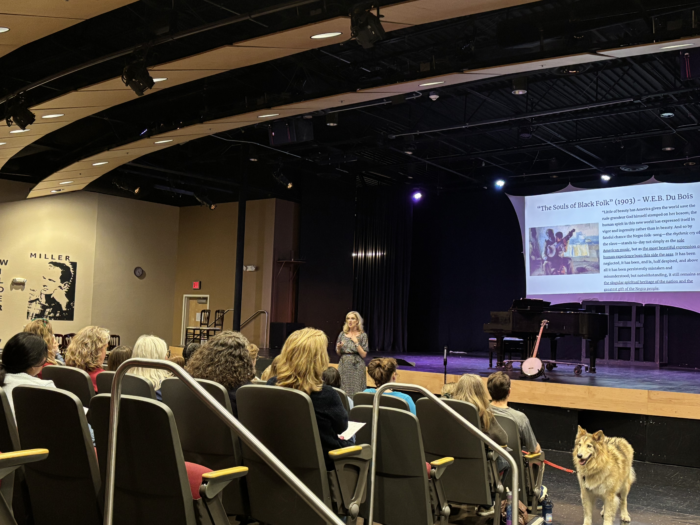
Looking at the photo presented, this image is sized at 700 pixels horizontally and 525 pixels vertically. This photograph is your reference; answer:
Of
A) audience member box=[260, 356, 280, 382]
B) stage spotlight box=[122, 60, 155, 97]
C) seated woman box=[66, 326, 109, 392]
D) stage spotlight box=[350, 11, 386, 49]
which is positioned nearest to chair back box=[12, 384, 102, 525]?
audience member box=[260, 356, 280, 382]

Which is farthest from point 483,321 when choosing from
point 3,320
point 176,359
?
point 176,359

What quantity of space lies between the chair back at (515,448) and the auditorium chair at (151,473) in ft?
6.54

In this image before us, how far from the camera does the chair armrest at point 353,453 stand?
253 centimetres

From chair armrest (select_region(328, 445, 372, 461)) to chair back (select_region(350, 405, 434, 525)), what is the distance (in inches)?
7.2

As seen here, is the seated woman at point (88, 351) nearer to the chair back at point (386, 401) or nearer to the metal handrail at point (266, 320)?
the chair back at point (386, 401)

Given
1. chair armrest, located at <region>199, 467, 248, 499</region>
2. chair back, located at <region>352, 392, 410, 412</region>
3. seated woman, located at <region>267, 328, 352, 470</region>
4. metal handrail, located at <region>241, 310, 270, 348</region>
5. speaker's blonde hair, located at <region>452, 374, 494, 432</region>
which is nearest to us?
chair armrest, located at <region>199, 467, 248, 499</region>

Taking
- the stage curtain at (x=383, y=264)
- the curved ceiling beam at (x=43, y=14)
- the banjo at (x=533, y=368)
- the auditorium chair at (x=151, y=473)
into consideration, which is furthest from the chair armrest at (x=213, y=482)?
the stage curtain at (x=383, y=264)

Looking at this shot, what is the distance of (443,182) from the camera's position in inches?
588

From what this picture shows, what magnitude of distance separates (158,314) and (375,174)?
20.1 ft

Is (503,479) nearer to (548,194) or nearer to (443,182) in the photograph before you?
(548,194)

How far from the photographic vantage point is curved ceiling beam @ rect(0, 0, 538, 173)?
16.5 ft

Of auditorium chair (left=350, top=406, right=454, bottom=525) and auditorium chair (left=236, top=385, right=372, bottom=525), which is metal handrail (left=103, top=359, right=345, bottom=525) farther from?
auditorium chair (left=350, top=406, right=454, bottom=525)

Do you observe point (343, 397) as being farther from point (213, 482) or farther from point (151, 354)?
point (213, 482)

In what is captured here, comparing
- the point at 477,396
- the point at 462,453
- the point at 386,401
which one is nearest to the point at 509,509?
the point at 462,453
